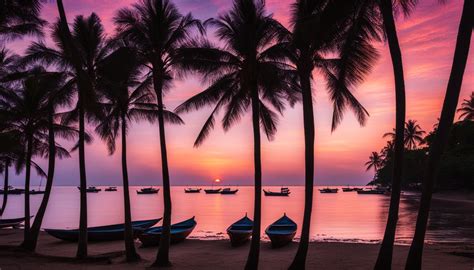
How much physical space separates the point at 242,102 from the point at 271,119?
1.95 metres

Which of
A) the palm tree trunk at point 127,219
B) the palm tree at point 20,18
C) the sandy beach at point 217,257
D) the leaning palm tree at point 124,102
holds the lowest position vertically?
the sandy beach at point 217,257

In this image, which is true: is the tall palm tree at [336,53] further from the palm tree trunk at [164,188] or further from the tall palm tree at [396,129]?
the palm tree trunk at [164,188]

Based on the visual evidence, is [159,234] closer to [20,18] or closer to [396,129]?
[20,18]

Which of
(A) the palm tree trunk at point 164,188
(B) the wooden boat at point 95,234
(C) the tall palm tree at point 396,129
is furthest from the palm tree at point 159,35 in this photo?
(B) the wooden boat at point 95,234

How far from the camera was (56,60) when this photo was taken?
19594 mm

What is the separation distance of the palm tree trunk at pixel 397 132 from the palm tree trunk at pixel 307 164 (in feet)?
9.12

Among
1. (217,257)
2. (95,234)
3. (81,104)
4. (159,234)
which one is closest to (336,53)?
(81,104)

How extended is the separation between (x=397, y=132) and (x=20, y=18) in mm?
16828

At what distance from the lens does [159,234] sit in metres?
27.0

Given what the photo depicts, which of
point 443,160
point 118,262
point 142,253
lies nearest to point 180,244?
point 142,253

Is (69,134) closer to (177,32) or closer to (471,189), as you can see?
(177,32)

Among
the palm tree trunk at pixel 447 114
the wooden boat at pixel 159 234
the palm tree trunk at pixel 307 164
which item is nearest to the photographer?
the palm tree trunk at pixel 447 114

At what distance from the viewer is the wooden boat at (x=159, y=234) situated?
88.3 feet

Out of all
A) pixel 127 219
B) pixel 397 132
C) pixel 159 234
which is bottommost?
pixel 159 234
